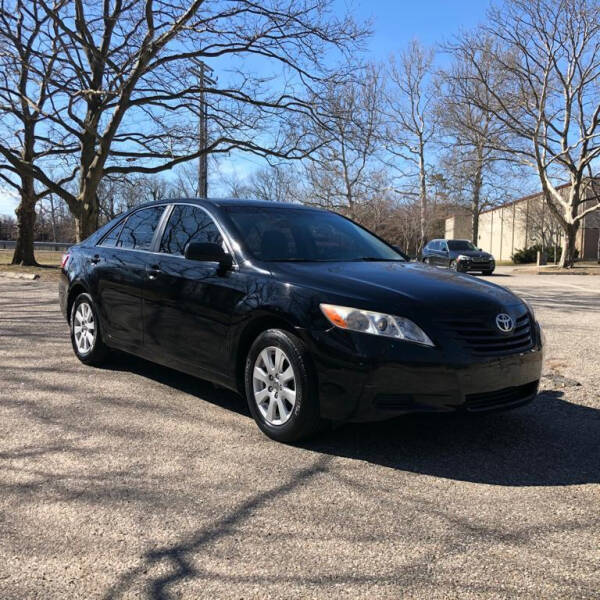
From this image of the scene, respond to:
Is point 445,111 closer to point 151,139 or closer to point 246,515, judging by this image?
point 151,139

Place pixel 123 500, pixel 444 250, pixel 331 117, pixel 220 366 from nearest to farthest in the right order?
pixel 123 500 → pixel 220 366 → pixel 331 117 → pixel 444 250

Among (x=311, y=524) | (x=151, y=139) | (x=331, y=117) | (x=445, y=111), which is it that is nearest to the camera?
(x=311, y=524)

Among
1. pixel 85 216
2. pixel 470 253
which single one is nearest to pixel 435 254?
pixel 470 253

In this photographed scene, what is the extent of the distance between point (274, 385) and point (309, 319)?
1.74 feet

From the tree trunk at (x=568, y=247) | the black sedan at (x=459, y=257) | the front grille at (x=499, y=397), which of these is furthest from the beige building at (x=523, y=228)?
the front grille at (x=499, y=397)

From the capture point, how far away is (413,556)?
255cm

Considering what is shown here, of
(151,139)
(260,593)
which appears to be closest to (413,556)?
(260,593)

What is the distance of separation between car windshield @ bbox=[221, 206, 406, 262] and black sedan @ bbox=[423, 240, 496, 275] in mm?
20284

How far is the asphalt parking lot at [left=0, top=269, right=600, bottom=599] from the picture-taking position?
2.38 metres

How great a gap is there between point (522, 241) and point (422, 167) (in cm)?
2121

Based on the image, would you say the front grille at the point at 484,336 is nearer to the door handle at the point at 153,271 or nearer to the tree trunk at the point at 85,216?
the door handle at the point at 153,271

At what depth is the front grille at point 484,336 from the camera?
360cm

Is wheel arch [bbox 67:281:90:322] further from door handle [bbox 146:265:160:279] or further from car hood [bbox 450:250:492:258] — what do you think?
car hood [bbox 450:250:492:258]

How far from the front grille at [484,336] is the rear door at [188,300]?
149cm
